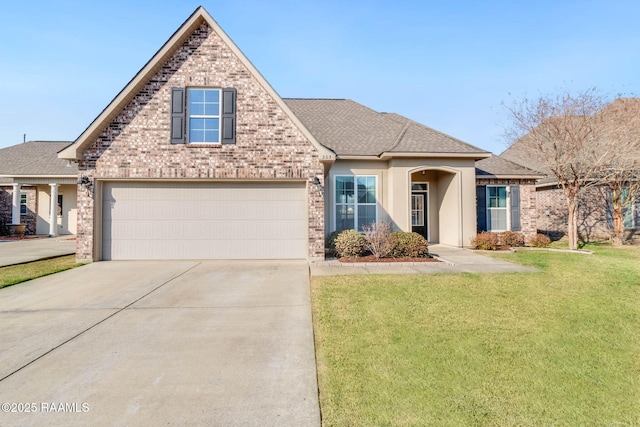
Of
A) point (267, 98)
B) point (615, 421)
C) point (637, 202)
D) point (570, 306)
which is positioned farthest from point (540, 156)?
point (615, 421)

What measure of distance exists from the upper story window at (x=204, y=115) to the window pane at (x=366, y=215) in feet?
19.8

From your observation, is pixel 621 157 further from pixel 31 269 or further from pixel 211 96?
pixel 31 269

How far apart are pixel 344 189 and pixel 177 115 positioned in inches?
257

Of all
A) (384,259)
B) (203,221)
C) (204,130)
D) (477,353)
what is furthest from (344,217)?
(477,353)

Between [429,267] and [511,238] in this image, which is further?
[511,238]

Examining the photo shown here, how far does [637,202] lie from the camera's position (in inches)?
601

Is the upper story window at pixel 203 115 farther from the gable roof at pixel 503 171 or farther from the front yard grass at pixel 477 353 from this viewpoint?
the gable roof at pixel 503 171

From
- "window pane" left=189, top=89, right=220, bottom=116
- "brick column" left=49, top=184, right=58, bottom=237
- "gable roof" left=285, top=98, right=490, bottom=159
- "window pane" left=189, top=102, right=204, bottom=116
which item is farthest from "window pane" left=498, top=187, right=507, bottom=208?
"brick column" left=49, top=184, right=58, bottom=237

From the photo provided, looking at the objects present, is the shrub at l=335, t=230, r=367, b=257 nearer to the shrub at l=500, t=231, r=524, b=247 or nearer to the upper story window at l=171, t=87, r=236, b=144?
the upper story window at l=171, t=87, r=236, b=144

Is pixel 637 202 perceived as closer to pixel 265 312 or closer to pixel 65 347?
pixel 265 312

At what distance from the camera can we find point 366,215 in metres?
12.4

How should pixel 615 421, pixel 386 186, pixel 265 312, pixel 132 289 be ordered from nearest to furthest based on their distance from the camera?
pixel 615 421
pixel 265 312
pixel 132 289
pixel 386 186

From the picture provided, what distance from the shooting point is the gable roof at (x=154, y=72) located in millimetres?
9438

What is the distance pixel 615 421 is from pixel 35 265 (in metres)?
13.4
